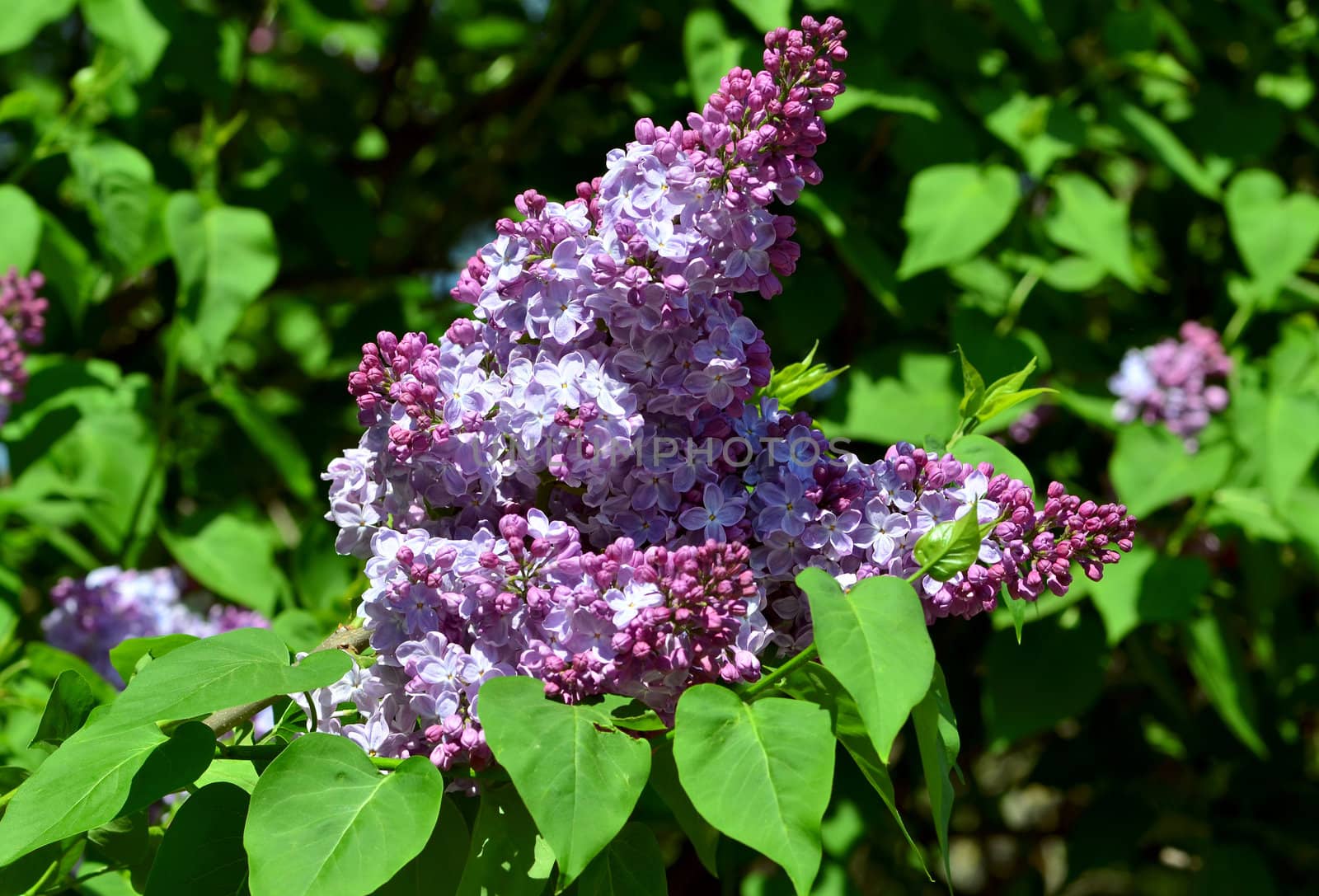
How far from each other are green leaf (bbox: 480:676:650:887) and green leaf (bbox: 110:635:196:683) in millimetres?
366

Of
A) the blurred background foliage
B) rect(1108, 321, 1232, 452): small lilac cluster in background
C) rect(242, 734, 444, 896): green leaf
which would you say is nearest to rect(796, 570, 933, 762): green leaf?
rect(242, 734, 444, 896): green leaf

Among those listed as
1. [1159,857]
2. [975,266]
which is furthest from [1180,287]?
[1159,857]

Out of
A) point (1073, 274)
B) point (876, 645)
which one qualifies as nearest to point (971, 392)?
point (876, 645)

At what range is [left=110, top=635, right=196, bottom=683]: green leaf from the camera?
1.05 m

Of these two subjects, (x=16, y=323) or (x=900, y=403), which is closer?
(x=16, y=323)

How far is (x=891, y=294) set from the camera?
7.04 feet

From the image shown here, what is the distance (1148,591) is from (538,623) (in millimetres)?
1553

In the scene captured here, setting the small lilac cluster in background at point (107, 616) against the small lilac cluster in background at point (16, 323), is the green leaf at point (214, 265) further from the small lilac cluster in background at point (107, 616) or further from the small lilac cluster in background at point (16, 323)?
the small lilac cluster in background at point (107, 616)

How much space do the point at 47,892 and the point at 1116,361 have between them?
2110 millimetres

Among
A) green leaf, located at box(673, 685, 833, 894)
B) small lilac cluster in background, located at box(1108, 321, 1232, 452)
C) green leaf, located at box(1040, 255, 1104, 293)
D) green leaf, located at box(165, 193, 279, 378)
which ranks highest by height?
green leaf, located at box(673, 685, 833, 894)

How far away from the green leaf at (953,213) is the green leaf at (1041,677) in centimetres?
69

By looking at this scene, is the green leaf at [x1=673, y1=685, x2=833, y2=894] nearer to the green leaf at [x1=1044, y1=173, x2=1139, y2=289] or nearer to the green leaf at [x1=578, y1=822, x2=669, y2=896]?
the green leaf at [x1=578, y1=822, x2=669, y2=896]

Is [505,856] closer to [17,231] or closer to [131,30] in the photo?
[17,231]

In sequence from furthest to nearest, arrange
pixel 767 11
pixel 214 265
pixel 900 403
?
pixel 900 403 → pixel 214 265 → pixel 767 11
